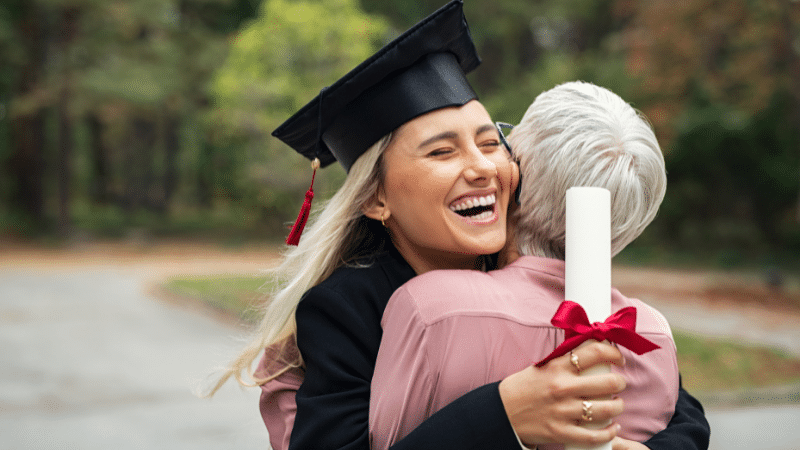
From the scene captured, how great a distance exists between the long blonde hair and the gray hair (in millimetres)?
433

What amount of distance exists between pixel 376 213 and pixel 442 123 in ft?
1.11

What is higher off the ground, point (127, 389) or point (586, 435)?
point (586, 435)

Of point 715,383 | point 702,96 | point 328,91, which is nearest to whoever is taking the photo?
point 328,91

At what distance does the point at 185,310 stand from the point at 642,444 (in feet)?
35.8

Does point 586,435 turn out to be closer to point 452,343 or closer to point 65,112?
point 452,343

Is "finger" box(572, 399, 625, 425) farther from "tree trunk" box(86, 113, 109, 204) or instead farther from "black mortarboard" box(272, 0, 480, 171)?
"tree trunk" box(86, 113, 109, 204)

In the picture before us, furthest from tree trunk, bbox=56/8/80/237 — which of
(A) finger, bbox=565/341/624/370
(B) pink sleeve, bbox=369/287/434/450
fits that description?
(A) finger, bbox=565/341/624/370

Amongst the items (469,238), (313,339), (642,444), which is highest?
(469,238)

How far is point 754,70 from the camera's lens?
13383 mm

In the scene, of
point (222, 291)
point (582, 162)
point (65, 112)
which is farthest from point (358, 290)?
point (65, 112)

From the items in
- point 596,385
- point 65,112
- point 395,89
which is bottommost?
point 596,385

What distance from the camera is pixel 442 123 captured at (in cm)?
183

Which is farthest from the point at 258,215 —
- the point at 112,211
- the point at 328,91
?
the point at 328,91

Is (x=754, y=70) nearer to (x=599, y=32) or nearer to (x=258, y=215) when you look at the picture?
(x=599, y=32)
